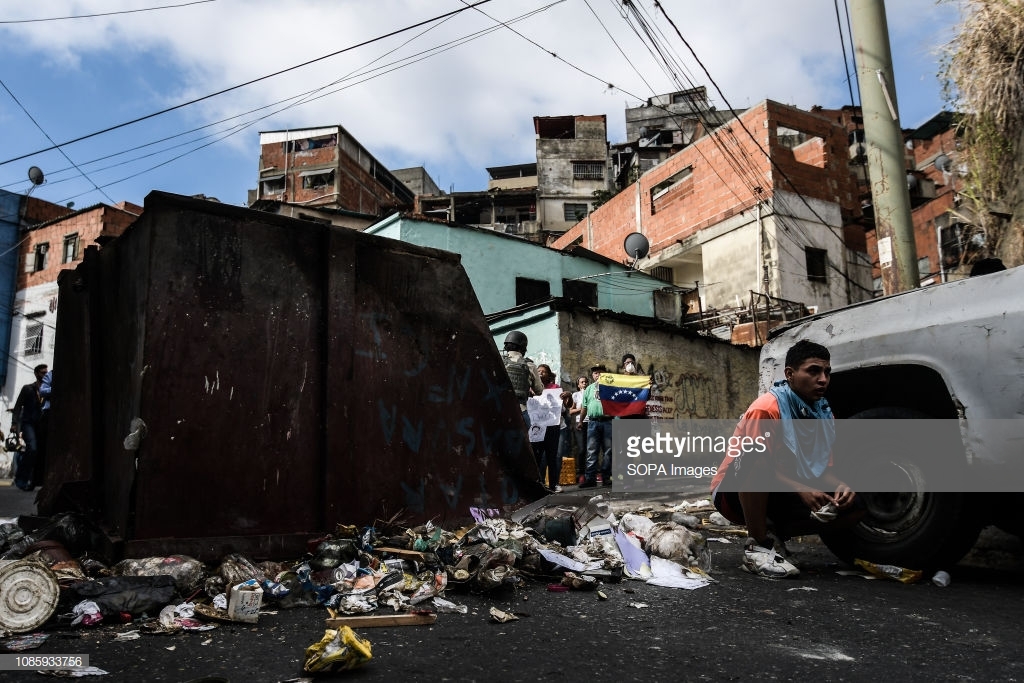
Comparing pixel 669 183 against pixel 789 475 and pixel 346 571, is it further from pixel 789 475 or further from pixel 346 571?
pixel 346 571

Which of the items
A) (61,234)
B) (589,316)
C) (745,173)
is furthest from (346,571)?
(61,234)

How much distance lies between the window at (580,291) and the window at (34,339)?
2425 cm

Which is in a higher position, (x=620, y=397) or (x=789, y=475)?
(x=620, y=397)

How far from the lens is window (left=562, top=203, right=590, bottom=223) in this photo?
150 ft

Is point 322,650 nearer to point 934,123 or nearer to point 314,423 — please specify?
point 314,423

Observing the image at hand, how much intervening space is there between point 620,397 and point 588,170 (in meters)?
40.5

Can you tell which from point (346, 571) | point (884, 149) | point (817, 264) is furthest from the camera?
point (817, 264)

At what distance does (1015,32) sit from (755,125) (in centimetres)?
2055

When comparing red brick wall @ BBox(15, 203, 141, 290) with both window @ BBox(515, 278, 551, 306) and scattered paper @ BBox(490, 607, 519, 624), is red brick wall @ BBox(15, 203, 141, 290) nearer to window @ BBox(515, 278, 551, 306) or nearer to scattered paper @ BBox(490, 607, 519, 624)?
window @ BBox(515, 278, 551, 306)

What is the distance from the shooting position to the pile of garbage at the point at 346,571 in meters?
2.60

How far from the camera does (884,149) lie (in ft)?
21.5

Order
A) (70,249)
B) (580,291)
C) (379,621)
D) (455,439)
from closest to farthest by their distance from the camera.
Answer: (379,621) → (455,439) → (580,291) → (70,249)

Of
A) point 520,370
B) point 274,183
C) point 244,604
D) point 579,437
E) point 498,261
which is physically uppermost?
point 274,183

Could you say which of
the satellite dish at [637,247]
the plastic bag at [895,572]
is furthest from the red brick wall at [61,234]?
the plastic bag at [895,572]
